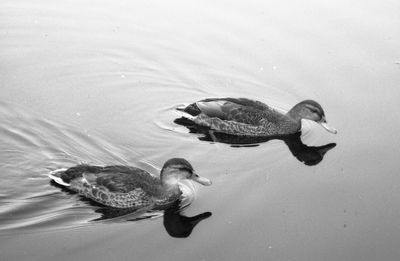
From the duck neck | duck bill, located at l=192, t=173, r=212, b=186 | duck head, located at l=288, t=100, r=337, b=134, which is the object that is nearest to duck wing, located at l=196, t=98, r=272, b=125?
the duck neck

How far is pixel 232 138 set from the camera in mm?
13250

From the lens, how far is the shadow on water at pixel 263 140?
12.4m

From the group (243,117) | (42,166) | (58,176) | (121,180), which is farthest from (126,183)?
(243,117)

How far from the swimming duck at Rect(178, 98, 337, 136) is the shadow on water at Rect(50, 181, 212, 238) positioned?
Answer: 310 centimetres

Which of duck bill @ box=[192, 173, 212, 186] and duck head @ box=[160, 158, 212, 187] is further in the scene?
duck bill @ box=[192, 173, 212, 186]

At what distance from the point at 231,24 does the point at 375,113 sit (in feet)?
15.1

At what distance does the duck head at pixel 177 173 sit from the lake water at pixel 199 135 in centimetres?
29

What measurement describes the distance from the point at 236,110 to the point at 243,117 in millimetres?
189

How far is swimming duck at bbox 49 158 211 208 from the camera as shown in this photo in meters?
10.4

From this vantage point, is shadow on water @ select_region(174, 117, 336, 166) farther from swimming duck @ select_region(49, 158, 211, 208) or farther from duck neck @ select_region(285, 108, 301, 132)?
swimming duck @ select_region(49, 158, 211, 208)

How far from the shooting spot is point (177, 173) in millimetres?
10555

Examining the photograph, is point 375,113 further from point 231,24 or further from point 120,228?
point 120,228

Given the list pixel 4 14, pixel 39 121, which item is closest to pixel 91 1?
pixel 4 14

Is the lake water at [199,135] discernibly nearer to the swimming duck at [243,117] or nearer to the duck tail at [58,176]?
the duck tail at [58,176]
